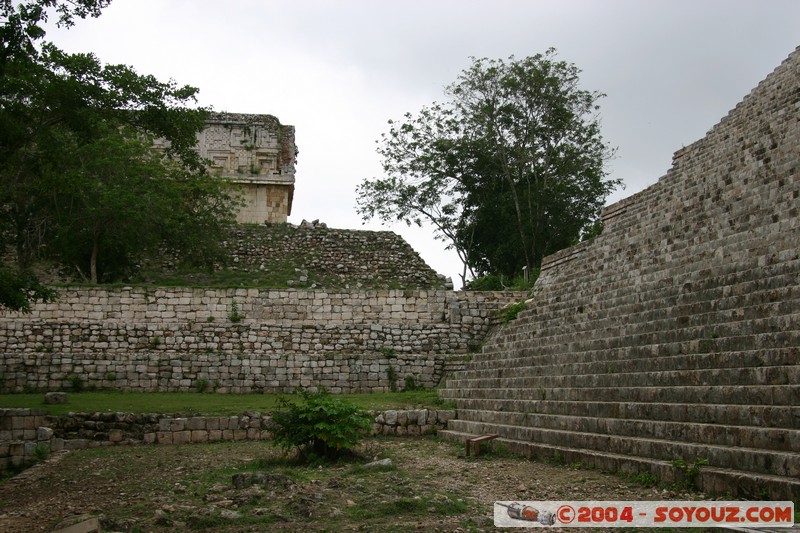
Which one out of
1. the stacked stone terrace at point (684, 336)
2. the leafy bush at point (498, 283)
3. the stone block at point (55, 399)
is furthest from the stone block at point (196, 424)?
the leafy bush at point (498, 283)

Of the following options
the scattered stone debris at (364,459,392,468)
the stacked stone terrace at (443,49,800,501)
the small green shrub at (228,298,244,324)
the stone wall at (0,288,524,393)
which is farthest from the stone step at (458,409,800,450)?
the small green shrub at (228,298,244,324)

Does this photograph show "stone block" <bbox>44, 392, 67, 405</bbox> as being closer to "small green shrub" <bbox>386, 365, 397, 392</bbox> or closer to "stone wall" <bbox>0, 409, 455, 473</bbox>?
"stone wall" <bbox>0, 409, 455, 473</bbox>

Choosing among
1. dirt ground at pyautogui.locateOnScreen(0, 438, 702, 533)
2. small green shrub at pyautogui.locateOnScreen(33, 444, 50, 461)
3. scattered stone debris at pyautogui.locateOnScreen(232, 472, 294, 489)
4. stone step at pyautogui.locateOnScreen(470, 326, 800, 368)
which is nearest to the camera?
dirt ground at pyautogui.locateOnScreen(0, 438, 702, 533)

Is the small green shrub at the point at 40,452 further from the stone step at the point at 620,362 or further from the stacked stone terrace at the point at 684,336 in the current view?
the stone step at the point at 620,362

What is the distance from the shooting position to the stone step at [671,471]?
19.4 feet

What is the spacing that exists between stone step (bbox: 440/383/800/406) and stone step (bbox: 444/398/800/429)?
A: 12 cm

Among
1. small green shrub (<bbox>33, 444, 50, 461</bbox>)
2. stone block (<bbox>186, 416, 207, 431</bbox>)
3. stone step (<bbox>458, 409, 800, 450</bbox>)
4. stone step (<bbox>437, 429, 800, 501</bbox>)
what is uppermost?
stone step (<bbox>458, 409, 800, 450</bbox>)

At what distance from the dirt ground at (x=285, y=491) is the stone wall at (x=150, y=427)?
1601mm

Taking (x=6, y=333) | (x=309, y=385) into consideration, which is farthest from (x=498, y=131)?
(x=6, y=333)

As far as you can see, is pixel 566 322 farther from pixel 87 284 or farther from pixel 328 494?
→ pixel 87 284

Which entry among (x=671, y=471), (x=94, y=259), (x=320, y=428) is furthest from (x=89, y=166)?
(x=671, y=471)

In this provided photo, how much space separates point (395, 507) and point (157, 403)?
28.7 feet

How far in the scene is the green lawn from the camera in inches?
531

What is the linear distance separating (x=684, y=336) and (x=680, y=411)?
5.71ft
